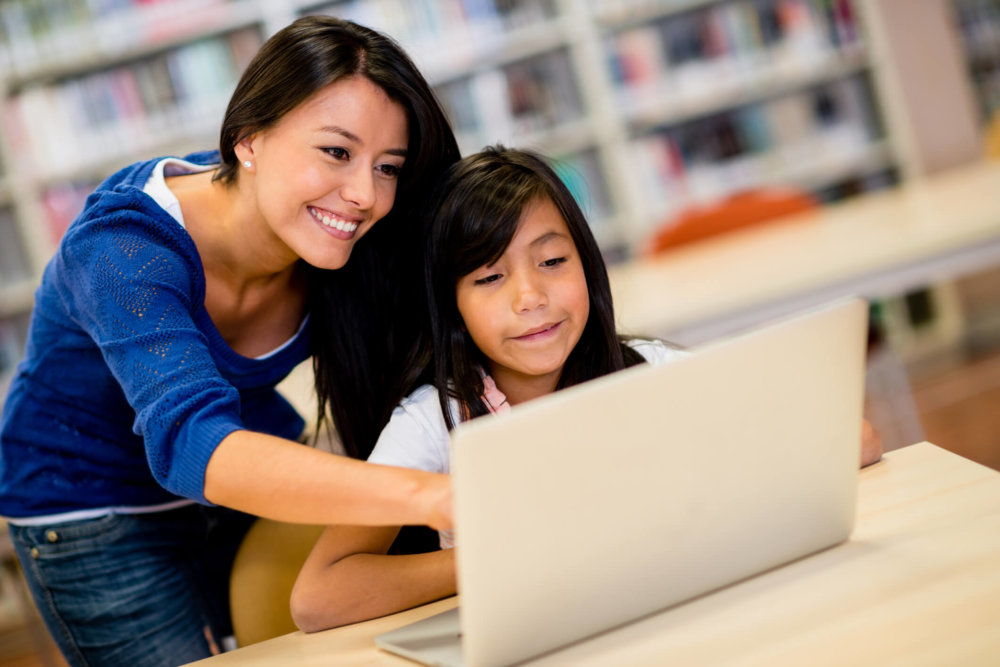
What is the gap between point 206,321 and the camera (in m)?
1.21

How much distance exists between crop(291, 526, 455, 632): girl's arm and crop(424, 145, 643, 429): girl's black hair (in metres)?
0.25

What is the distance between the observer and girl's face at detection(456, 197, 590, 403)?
4.01 feet

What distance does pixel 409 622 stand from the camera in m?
0.93

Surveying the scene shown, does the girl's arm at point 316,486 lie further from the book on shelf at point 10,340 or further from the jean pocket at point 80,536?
the book on shelf at point 10,340

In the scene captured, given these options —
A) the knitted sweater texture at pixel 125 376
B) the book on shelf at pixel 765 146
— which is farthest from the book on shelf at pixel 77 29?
the knitted sweater texture at pixel 125 376

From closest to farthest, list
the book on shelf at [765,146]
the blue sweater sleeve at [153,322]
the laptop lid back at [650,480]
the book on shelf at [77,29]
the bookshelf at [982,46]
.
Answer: the laptop lid back at [650,480] → the blue sweater sleeve at [153,322] → the book on shelf at [77,29] → the book on shelf at [765,146] → the bookshelf at [982,46]

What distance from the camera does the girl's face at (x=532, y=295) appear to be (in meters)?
1.22

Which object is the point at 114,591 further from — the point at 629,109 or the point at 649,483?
the point at 629,109

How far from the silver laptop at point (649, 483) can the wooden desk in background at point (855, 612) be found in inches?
0.9

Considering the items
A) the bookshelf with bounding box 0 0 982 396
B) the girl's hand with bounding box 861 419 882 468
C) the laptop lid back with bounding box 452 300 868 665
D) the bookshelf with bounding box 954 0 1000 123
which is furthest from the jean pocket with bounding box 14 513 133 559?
the bookshelf with bounding box 954 0 1000 123

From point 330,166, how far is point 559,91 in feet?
10.1

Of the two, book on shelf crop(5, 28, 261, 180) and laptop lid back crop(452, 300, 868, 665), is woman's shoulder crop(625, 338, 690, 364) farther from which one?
book on shelf crop(5, 28, 261, 180)

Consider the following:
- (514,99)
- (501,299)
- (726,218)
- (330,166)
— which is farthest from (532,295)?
(514,99)

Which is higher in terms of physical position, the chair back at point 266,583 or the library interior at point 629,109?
the library interior at point 629,109
